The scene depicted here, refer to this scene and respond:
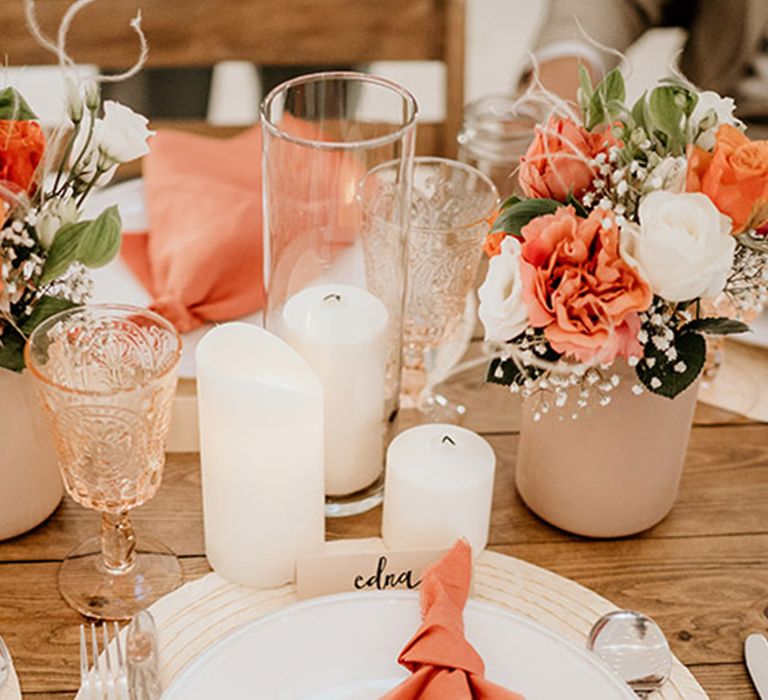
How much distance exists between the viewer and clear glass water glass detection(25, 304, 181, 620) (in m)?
0.85

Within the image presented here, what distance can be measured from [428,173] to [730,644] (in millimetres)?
516

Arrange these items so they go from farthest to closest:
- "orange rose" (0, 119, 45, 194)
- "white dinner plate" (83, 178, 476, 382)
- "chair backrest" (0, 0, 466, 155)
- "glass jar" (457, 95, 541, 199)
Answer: "chair backrest" (0, 0, 466, 155)
"glass jar" (457, 95, 541, 199)
"white dinner plate" (83, 178, 476, 382)
"orange rose" (0, 119, 45, 194)

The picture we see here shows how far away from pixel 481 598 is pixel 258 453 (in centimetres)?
23

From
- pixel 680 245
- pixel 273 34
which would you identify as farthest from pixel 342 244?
pixel 273 34

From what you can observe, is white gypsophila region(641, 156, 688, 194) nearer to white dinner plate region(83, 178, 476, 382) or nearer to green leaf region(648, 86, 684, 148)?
green leaf region(648, 86, 684, 148)

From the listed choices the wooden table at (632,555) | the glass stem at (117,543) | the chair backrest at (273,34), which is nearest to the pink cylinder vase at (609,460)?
the wooden table at (632,555)

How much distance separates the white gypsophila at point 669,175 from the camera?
848 millimetres

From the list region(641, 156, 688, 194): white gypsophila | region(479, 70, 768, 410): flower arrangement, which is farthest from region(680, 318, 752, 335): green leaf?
region(641, 156, 688, 194): white gypsophila

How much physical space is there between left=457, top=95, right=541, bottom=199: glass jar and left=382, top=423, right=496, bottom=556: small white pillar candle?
476 mm

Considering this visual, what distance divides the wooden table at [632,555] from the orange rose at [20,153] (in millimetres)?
320

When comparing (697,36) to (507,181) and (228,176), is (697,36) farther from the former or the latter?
(228,176)

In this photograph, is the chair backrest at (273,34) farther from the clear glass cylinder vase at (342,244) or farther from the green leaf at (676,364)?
the green leaf at (676,364)

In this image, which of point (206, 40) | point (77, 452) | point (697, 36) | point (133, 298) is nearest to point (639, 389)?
point (77, 452)

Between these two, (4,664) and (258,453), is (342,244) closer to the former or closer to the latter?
(258,453)
